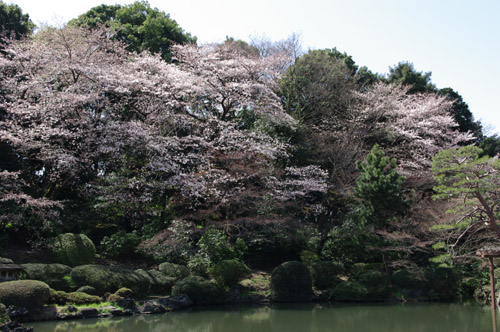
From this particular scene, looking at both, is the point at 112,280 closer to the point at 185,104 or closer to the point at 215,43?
the point at 185,104

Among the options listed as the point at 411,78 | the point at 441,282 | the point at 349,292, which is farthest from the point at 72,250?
the point at 411,78

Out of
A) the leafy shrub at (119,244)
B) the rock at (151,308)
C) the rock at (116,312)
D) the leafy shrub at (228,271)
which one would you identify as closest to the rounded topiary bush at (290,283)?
the leafy shrub at (228,271)

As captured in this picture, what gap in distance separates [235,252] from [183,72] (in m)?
6.72

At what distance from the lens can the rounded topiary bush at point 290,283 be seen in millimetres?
12797

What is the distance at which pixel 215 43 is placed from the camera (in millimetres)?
18812

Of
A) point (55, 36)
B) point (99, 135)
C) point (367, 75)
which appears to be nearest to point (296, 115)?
point (367, 75)

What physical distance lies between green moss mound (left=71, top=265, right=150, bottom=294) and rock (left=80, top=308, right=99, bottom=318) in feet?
3.08

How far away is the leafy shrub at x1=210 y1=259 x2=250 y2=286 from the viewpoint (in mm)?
13000

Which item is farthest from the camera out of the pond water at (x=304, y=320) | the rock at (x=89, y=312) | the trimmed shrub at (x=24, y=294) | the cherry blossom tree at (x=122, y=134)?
the cherry blossom tree at (x=122, y=134)

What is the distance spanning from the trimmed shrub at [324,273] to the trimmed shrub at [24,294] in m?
7.73

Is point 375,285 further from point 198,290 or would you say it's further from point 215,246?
point 198,290

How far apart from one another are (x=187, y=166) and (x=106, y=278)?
18.0ft

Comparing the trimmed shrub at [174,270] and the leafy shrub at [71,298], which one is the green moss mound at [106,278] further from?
the trimmed shrub at [174,270]

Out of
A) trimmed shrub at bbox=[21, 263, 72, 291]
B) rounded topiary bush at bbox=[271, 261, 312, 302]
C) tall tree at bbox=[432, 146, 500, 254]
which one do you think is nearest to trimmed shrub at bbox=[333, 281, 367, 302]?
rounded topiary bush at bbox=[271, 261, 312, 302]
